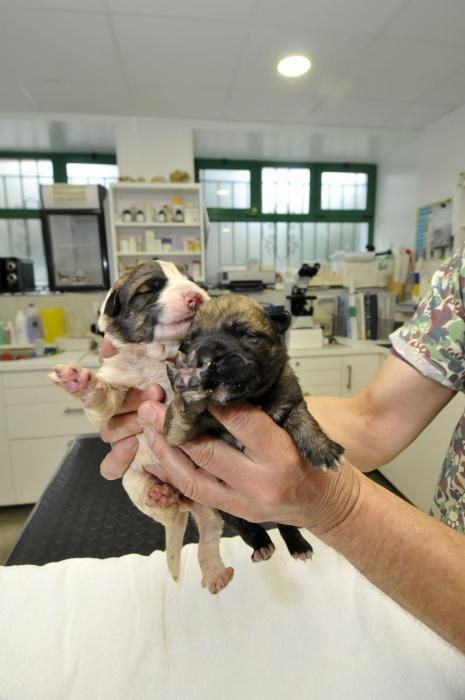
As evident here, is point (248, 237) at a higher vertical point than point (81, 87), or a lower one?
lower

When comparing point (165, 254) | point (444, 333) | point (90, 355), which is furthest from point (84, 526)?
point (165, 254)

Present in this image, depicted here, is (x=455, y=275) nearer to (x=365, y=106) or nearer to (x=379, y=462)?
(x=379, y=462)

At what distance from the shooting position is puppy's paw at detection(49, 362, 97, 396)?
2.88ft

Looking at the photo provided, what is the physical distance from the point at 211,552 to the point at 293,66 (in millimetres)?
3273

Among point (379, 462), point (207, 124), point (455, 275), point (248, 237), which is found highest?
point (207, 124)

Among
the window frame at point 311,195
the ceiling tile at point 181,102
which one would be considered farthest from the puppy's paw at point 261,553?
the window frame at point 311,195

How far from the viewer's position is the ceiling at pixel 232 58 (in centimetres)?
224

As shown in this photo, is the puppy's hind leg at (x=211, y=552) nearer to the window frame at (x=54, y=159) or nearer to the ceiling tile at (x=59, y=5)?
the ceiling tile at (x=59, y=5)

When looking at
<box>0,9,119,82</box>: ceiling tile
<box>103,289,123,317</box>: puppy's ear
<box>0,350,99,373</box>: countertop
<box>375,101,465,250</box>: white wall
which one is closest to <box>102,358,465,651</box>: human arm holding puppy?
<box>103,289,123,317</box>: puppy's ear

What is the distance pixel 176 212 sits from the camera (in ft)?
12.1

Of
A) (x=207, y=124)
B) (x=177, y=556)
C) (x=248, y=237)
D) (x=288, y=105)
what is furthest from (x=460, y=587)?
(x=248, y=237)

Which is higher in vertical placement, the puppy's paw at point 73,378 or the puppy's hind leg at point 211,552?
the puppy's paw at point 73,378

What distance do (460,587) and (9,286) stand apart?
13.3ft

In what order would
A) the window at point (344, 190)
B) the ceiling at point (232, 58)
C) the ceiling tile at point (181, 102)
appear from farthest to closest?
the window at point (344, 190), the ceiling tile at point (181, 102), the ceiling at point (232, 58)
